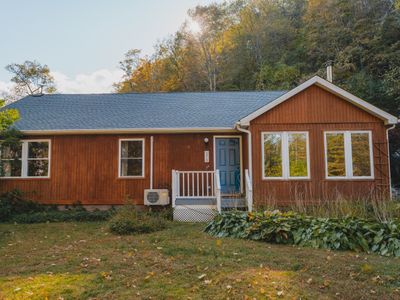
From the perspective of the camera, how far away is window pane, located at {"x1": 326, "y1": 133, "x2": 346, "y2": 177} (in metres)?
9.72

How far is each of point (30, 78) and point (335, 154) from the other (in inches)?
1377

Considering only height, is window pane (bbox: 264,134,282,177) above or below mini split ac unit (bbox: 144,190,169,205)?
above

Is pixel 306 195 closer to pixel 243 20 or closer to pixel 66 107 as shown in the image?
pixel 66 107

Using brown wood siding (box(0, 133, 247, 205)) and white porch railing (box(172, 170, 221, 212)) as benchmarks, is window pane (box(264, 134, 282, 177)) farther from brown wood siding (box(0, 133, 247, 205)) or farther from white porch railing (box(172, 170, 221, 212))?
white porch railing (box(172, 170, 221, 212))

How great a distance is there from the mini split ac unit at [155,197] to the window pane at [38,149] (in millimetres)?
3969

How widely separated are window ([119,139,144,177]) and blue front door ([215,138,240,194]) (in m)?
2.63

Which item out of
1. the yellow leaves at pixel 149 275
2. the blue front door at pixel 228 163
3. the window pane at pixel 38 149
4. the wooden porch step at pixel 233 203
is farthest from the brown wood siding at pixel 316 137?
the window pane at pixel 38 149

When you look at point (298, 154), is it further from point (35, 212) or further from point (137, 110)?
point (35, 212)

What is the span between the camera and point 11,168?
1120 cm

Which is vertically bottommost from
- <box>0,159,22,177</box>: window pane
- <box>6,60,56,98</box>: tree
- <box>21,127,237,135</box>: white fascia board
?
<box>0,159,22,177</box>: window pane

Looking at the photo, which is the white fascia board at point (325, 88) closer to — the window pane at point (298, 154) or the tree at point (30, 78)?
the window pane at point (298, 154)

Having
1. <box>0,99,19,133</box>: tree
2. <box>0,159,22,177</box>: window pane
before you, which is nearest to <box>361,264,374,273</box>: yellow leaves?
<box>0,99,19,133</box>: tree

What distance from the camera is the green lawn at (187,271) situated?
385 centimetres

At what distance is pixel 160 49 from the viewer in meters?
35.5
